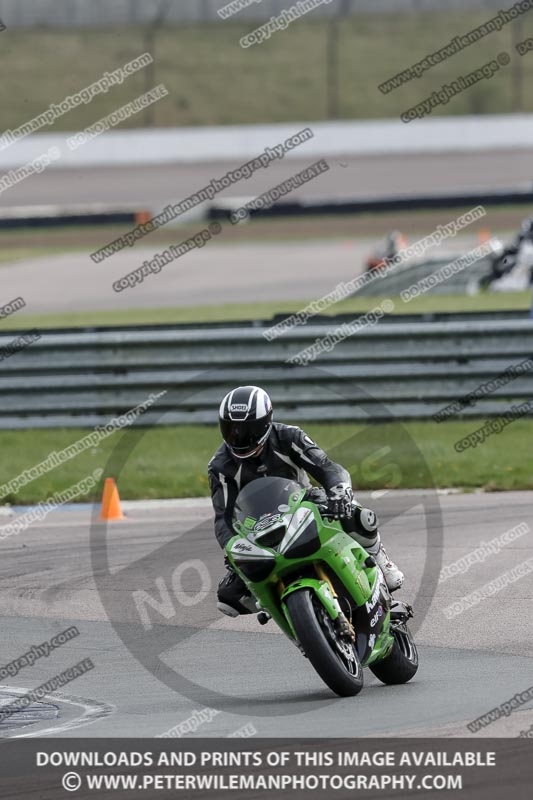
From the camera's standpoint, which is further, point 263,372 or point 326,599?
point 263,372

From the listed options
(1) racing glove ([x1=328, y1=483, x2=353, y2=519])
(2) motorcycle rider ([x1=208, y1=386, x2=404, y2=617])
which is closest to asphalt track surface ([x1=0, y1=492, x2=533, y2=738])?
(2) motorcycle rider ([x1=208, y1=386, x2=404, y2=617])

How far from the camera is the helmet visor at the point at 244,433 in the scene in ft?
21.6

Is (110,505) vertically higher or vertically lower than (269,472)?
lower

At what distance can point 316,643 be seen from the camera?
19.9ft

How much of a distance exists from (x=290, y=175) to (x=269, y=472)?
3418 cm

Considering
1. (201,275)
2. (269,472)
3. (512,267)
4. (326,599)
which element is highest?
(269,472)

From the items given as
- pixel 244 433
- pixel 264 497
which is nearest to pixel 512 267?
pixel 244 433

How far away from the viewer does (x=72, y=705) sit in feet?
22.0

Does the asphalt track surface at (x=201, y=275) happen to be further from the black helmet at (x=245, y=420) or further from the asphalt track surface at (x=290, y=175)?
the black helmet at (x=245, y=420)

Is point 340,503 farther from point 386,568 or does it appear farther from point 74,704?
point 74,704

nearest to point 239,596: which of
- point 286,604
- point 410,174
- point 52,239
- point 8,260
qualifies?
point 286,604

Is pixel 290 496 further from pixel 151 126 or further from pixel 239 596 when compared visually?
pixel 151 126
